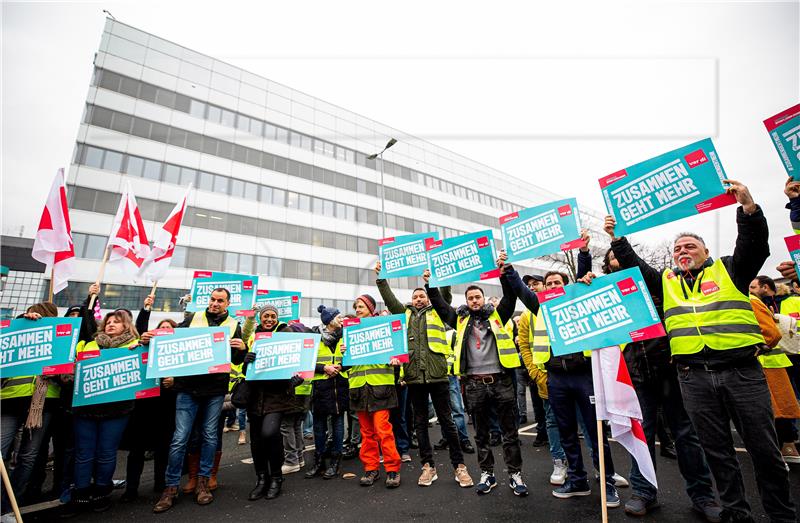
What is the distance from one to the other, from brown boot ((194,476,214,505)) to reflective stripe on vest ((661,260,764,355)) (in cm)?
526

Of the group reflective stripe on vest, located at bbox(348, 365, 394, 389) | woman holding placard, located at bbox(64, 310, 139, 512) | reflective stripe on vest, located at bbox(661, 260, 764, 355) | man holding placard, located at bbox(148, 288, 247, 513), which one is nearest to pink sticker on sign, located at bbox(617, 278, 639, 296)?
reflective stripe on vest, located at bbox(661, 260, 764, 355)

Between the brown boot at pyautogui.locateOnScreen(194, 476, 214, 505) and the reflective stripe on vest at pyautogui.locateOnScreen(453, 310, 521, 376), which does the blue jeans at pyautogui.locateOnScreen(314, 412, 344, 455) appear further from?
the reflective stripe on vest at pyautogui.locateOnScreen(453, 310, 521, 376)

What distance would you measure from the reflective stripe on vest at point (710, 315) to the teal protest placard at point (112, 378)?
5746 millimetres

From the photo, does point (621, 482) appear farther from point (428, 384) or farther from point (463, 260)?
point (463, 260)

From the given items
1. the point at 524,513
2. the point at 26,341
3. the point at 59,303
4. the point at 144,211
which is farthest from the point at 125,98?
the point at 524,513

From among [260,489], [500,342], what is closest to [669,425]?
[500,342]

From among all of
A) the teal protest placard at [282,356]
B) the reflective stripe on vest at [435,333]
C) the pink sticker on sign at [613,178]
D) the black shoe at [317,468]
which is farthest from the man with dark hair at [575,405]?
the black shoe at [317,468]

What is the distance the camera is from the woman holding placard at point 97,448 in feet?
13.9

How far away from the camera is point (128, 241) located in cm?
645

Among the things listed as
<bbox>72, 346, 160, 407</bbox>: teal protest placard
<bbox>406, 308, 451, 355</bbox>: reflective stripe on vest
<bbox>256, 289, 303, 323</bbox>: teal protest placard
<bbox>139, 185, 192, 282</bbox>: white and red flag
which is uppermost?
<bbox>139, 185, 192, 282</bbox>: white and red flag

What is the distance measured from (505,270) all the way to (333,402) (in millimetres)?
3357

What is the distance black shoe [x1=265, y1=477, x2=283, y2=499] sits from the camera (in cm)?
448

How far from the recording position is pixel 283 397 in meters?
4.75

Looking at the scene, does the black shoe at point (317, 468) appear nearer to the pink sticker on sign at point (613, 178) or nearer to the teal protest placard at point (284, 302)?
the teal protest placard at point (284, 302)
